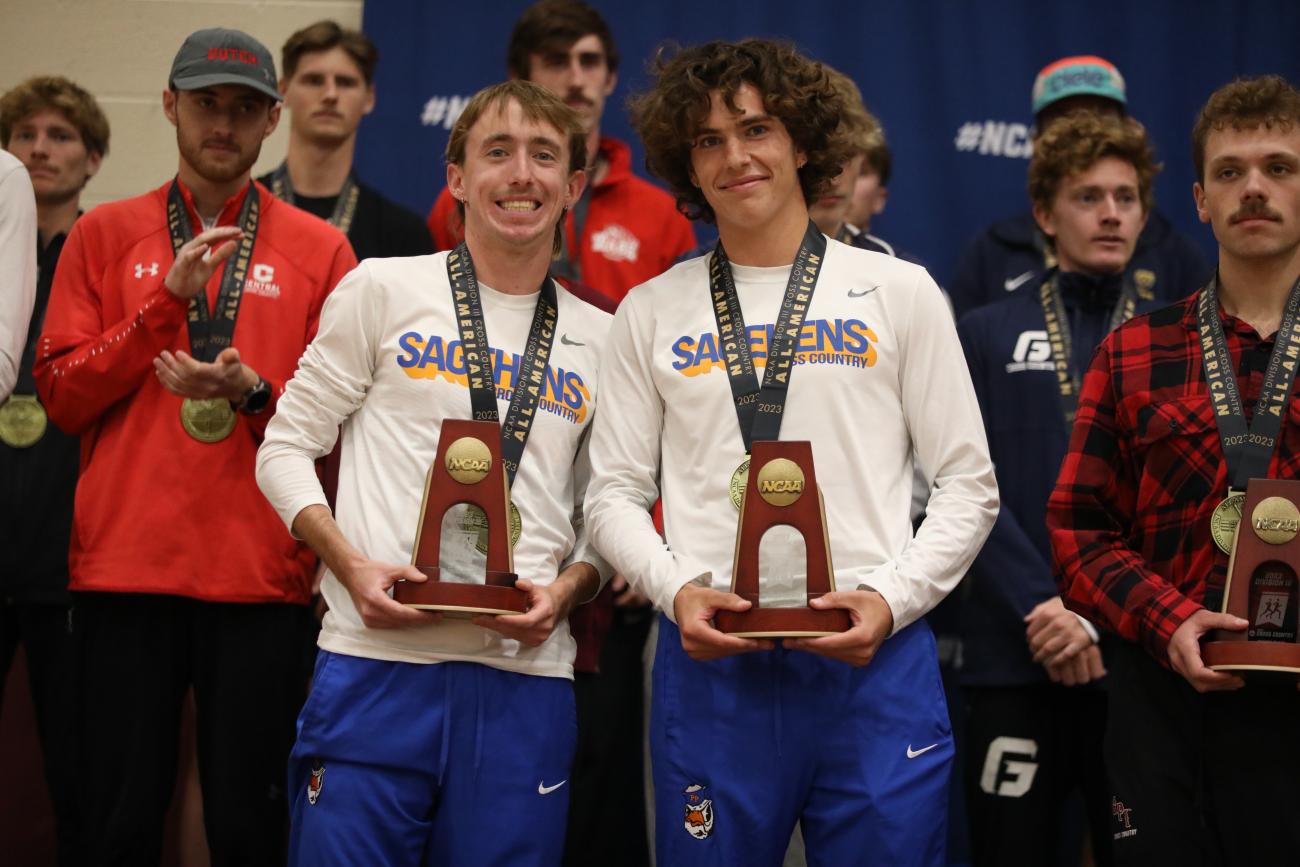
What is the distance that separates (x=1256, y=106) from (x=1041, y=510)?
4.15ft

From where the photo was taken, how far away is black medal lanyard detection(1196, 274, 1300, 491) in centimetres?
265

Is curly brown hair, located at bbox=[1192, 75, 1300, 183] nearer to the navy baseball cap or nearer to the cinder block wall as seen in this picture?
the navy baseball cap

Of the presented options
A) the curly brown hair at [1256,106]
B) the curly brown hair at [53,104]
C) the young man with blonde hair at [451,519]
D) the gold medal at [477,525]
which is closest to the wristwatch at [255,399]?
the young man with blonde hair at [451,519]

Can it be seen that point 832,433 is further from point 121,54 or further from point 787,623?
point 121,54

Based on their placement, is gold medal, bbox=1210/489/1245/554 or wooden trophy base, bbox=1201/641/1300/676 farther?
gold medal, bbox=1210/489/1245/554

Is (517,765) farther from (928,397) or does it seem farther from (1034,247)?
(1034,247)

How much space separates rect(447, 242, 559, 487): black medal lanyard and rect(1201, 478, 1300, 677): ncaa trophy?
4.30 feet

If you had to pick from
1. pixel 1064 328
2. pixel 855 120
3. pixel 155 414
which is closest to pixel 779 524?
pixel 855 120

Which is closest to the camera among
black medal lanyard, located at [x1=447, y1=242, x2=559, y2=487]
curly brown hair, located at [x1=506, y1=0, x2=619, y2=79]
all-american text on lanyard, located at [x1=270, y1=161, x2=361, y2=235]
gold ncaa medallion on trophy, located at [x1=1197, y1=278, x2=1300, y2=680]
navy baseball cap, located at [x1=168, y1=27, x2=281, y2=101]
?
gold ncaa medallion on trophy, located at [x1=1197, y1=278, x2=1300, y2=680]

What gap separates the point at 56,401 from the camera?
10.7 feet

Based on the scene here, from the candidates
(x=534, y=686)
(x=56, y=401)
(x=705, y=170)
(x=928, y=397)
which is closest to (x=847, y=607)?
(x=928, y=397)

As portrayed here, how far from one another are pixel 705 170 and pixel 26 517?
7.56 ft

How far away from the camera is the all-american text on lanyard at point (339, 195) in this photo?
4293 mm

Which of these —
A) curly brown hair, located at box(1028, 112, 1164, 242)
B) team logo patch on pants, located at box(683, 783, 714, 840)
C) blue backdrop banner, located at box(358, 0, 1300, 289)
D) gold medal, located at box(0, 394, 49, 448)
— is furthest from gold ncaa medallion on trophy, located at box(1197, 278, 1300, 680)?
gold medal, located at box(0, 394, 49, 448)
